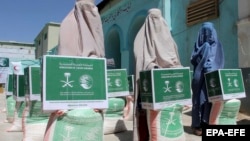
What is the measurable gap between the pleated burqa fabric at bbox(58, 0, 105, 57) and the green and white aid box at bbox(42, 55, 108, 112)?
2.21ft

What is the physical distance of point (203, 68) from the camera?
4121mm

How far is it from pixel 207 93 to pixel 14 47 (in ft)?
83.6

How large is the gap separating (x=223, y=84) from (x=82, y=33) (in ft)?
5.70

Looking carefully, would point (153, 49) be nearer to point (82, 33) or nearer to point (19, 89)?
point (82, 33)

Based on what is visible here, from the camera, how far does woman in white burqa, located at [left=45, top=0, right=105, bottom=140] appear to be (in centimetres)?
314

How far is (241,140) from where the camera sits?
86.0 inches

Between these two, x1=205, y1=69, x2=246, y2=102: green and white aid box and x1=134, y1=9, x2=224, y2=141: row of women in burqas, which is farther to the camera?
x1=205, y1=69, x2=246, y2=102: green and white aid box

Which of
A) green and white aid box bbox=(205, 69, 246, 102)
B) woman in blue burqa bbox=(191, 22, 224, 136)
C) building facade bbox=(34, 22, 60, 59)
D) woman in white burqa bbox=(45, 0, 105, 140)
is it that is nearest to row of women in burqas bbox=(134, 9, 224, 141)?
woman in blue burqa bbox=(191, 22, 224, 136)

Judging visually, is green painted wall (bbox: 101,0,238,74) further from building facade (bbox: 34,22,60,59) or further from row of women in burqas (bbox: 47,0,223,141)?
building facade (bbox: 34,22,60,59)

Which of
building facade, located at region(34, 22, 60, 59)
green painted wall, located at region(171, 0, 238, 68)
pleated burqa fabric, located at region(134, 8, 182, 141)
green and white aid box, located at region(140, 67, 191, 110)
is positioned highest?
building facade, located at region(34, 22, 60, 59)

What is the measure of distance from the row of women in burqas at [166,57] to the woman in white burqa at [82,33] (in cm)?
49

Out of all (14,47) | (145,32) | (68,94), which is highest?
(14,47)

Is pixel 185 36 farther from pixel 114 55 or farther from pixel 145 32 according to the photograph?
pixel 114 55

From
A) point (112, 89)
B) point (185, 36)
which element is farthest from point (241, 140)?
point (185, 36)
